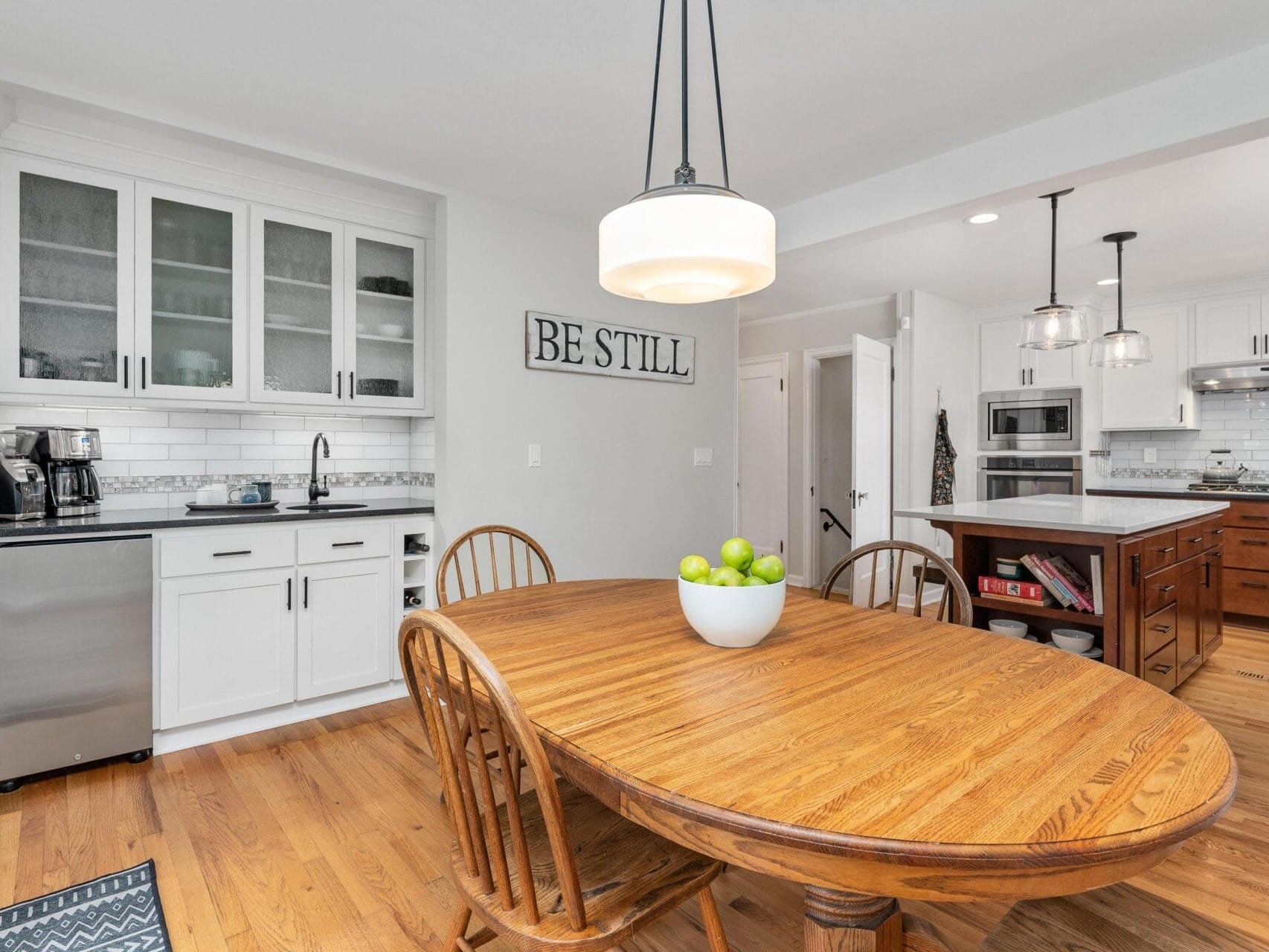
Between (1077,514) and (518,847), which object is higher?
(1077,514)

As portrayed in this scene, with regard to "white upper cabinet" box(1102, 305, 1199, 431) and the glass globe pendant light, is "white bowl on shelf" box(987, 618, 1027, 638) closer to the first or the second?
the glass globe pendant light

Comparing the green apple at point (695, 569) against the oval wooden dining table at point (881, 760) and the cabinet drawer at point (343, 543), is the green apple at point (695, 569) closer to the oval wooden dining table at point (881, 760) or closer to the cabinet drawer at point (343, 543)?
the oval wooden dining table at point (881, 760)

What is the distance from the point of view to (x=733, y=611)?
1.44 meters

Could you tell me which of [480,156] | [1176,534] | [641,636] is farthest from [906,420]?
[641,636]

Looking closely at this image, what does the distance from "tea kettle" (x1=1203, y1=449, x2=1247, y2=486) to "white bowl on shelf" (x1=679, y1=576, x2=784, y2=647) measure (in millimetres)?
5156

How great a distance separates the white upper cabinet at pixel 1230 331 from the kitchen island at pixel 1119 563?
1.84 meters

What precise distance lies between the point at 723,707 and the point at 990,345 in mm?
5471

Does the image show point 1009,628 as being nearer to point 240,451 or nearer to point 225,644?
point 225,644

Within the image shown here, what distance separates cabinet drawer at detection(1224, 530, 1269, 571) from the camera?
4.50 meters

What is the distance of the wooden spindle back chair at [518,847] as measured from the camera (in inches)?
39.8

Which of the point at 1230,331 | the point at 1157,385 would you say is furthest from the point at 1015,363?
the point at 1230,331

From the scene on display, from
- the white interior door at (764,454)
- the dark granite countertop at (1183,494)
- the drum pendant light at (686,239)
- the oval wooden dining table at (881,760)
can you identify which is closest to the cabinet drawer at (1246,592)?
the dark granite countertop at (1183,494)

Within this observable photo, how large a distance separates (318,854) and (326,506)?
1.65 m

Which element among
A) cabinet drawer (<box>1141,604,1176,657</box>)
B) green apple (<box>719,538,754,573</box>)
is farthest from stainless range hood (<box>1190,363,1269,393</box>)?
green apple (<box>719,538,754,573</box>)
